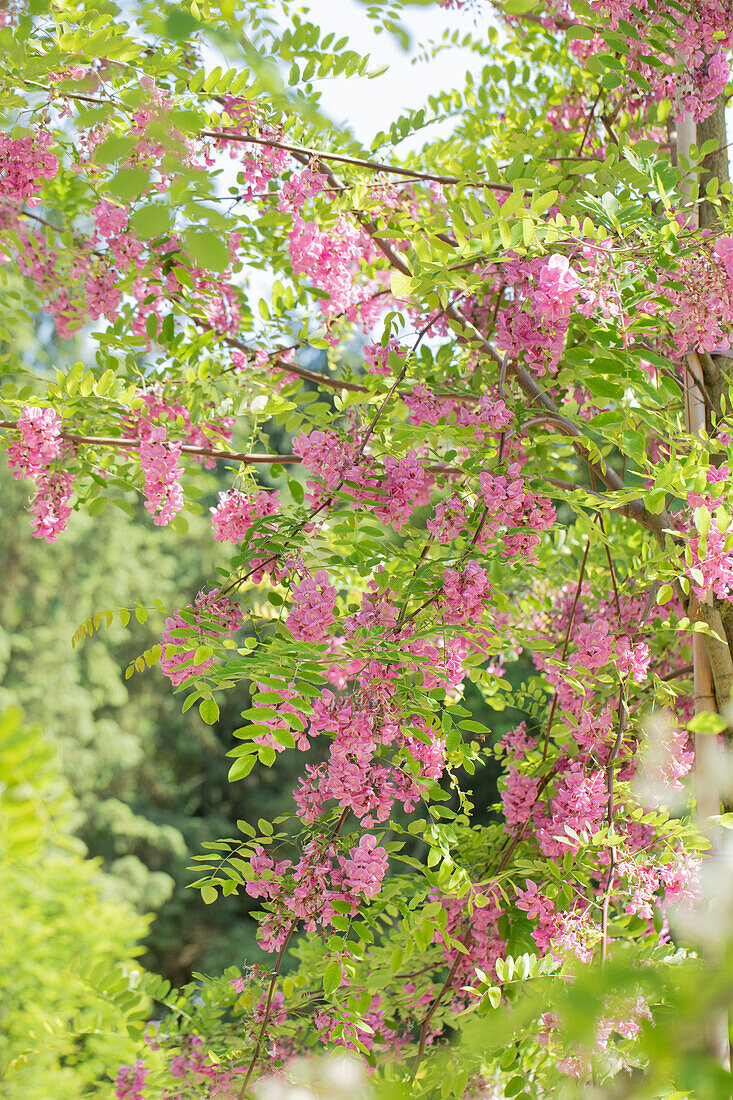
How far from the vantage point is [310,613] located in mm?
1275

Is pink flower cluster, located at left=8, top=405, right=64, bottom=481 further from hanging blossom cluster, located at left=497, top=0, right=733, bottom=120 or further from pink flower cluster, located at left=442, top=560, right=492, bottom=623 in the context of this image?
hanging blossom cluster, located at left=497, top=0, right=733, bottom=120

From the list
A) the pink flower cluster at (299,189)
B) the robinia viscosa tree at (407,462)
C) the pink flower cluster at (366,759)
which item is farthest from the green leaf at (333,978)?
the pink flower cluster at (299,189)

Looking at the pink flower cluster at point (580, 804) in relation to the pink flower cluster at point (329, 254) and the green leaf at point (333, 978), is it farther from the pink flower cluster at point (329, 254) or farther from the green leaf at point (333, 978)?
the pink flower cluster at point (329, 254)

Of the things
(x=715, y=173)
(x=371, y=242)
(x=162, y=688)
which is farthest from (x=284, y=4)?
(x=162, y=688)

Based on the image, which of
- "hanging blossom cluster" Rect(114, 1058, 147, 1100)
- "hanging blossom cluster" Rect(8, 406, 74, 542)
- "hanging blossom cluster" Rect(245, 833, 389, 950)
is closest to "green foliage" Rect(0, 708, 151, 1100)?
"hanging blossom cluster" Rect(114, 1058, 147, 1100)

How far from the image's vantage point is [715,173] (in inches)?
74.8

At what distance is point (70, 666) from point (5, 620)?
76cm

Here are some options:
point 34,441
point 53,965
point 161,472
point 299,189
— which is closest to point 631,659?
point 161,472

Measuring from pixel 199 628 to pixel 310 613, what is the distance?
174mm

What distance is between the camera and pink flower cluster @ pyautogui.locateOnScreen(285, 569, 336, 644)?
1.27m

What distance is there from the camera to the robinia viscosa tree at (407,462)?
3.96 ft

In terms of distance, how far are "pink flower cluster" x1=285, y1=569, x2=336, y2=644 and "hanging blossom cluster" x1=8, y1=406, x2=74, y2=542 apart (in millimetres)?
720

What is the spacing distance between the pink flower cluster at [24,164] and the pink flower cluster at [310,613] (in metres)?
1.00

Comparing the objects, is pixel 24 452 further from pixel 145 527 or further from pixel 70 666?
pixel 145 527
